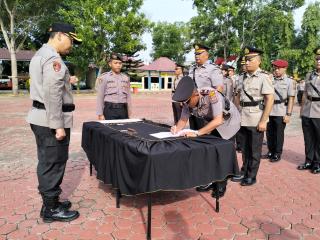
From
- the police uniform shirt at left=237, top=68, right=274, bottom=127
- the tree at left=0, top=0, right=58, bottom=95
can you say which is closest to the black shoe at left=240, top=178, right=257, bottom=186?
the police uniform shirt at left=237, top=68, right=274, bottom=127

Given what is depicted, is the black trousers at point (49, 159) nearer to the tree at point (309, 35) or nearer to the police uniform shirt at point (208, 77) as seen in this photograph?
the police uniform shirt at point (208, 77)

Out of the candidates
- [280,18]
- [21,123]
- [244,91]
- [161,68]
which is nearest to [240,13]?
[280,18]

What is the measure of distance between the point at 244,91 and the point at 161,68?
3964 centimetres

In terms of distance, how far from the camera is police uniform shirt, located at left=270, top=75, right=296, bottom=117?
6115mm

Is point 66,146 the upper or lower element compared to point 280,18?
lower

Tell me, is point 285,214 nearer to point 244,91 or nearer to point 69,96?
point 244,91

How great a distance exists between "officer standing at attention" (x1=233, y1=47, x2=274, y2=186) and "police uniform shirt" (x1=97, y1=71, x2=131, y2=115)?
202 centimetres

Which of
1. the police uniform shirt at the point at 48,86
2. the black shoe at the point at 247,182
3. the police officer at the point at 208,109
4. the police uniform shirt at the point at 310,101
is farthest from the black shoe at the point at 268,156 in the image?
the police uniform shirt at the point at 48,86

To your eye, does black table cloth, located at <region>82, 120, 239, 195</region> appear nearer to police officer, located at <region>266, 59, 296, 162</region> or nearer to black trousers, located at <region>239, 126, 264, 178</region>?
black trousers, located at <region>239, 126, 264, 178</region>

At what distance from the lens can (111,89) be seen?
538cm

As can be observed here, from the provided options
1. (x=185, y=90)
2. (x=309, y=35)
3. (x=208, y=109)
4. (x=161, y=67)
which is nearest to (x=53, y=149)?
(x=185, y=90)

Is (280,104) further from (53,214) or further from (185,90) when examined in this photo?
(53,214)

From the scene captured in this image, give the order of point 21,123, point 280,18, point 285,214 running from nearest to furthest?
point 285,214 → point 21,123 → point 280,18

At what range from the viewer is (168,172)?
3.00 metres
